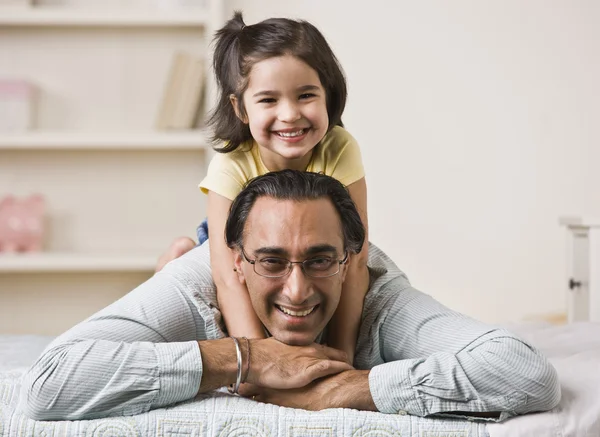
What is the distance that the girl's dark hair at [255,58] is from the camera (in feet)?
6.34

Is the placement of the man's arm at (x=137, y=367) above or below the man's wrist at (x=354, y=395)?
above

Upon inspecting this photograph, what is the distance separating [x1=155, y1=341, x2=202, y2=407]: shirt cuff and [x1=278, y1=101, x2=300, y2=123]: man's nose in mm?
636

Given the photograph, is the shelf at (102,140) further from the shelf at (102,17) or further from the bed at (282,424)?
the bed at (282,424)

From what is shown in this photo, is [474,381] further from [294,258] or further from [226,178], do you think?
[226,178]

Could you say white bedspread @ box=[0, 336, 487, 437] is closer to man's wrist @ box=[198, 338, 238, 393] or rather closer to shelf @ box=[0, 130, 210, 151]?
man's wrist @ box=[198, 338, 238, 393]

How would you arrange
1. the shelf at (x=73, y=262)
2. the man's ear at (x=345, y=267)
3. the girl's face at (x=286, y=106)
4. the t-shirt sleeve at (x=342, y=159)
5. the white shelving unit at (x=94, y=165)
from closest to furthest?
the man's ear at (x=345, y=267) → the girl's face at (x=286, y=106) → the t-shirt sleeve at (x=342, y=159) → the shelf at (x=73, y=262) → the white shelving unit at (x=94, y=165)

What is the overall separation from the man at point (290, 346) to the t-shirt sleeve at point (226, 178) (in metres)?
0.18

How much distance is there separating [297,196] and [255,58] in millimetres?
458

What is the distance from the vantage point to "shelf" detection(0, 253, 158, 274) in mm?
3852

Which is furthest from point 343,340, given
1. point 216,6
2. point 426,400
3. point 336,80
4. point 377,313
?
point 216,6

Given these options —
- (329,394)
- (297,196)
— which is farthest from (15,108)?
(329,394)

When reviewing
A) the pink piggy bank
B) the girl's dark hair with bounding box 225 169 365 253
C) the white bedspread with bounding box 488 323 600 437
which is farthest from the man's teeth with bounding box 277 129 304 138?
the pink piggy bank

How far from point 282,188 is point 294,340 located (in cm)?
32

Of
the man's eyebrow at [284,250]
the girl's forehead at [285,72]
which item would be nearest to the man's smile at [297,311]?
the man's eyebrow at [284,250]
